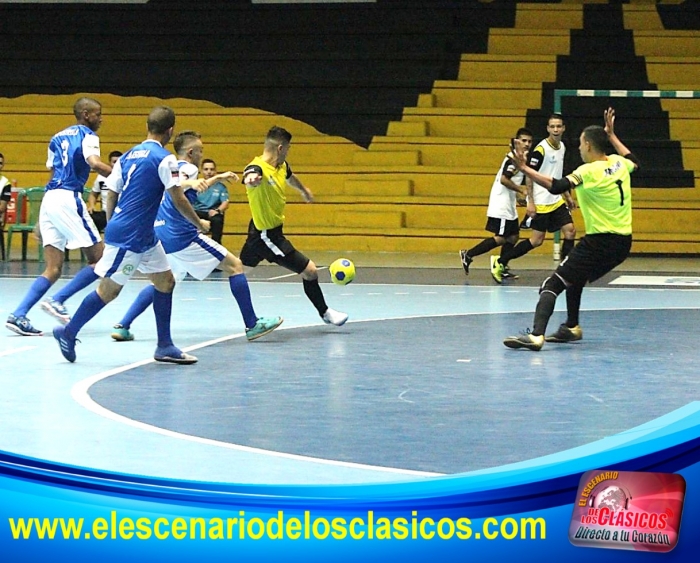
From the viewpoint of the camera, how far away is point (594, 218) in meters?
9.39

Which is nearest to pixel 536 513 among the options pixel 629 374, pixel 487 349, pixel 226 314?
pixel 629 374

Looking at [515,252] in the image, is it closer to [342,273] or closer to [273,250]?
[342,273]

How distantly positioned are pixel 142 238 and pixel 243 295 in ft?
4.16

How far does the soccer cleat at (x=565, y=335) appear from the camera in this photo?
31.0 ft

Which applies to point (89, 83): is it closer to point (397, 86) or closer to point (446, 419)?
point (397, 86)

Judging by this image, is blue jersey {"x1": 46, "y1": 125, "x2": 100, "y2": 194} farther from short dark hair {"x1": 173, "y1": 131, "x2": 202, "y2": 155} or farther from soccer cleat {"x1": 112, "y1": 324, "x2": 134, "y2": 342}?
soccer cleat {"x1": 112, "y1": 324, "x2": 134, "y2": 342}

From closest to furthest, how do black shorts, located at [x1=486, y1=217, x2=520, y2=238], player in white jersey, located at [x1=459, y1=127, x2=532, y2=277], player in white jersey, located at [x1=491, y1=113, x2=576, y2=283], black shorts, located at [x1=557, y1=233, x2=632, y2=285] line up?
black shorts, located at [x1=557, y1=233, x2=632, y2=285]
player in white jersey, located at [x1=491, y1=113, x2=576, y2=283]
player in white jersey, located at [x1=459, y1=127, x2=532, y2=277]
black shorts, located at [x1=486, y1=217, x2=520, y2=238]

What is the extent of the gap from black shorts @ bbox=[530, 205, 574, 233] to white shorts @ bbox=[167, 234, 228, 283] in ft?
20.4

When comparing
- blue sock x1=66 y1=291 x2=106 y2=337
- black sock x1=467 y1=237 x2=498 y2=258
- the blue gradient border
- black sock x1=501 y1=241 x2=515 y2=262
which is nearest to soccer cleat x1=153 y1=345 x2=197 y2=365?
blue sock x1=66 y1=291 x2=106 y2=337

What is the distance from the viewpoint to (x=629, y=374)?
788 cm

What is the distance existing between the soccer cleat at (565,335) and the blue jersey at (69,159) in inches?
154

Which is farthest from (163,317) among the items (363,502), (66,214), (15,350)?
(363,502)

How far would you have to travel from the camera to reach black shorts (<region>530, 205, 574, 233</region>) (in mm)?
14586

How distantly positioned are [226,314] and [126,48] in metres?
13.5
